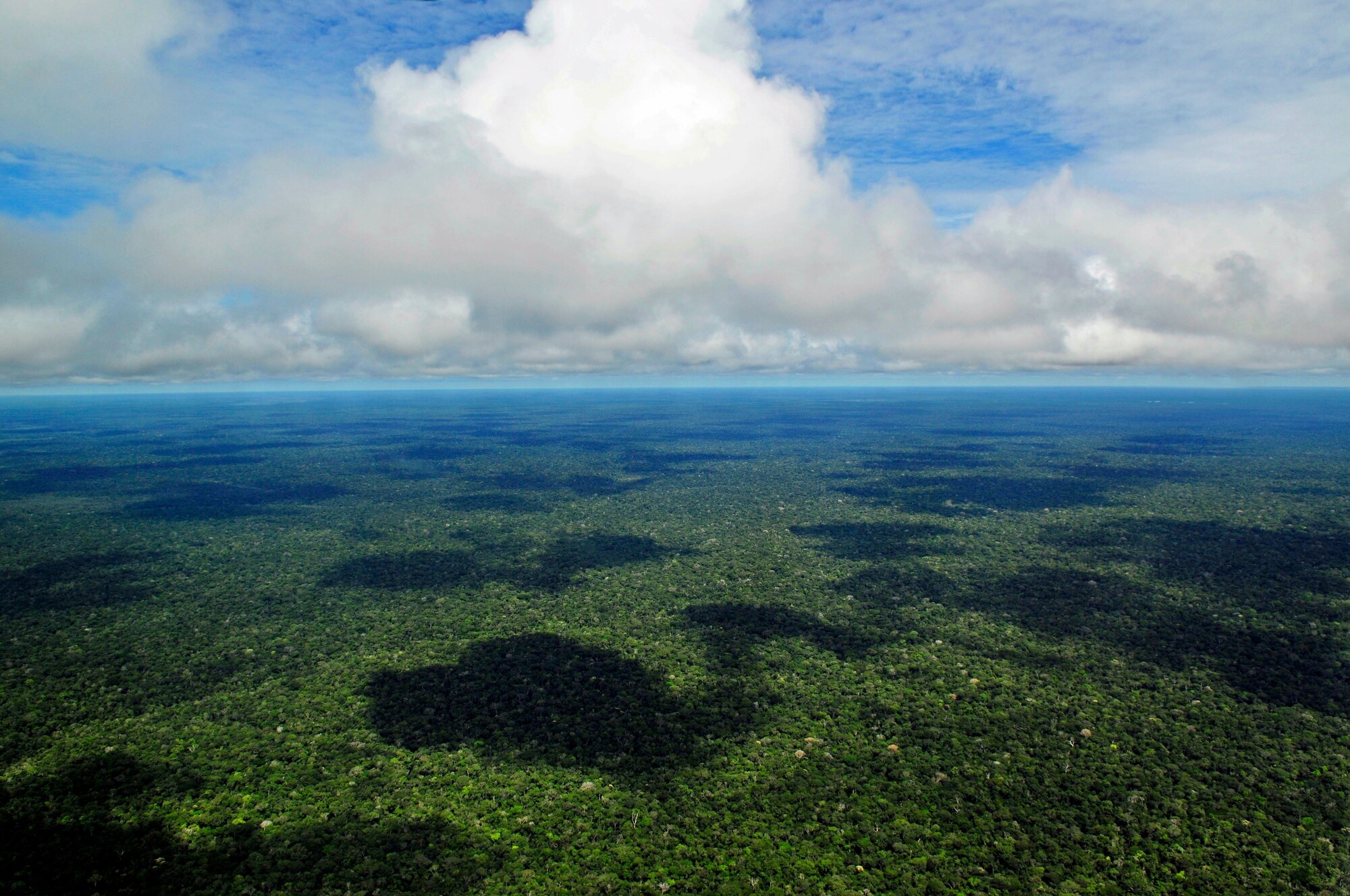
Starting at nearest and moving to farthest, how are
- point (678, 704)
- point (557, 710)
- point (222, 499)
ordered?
point (557, 710), point (678, 704), point (222, 499)

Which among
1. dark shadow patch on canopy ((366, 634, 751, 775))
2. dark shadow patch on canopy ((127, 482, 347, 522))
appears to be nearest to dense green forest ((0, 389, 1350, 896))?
dark shadow patch on canopy ((366, 634, 751, 775))

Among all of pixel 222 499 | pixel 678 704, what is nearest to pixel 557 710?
pixel 678 704

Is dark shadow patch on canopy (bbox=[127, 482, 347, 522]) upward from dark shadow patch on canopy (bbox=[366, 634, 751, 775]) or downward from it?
upward

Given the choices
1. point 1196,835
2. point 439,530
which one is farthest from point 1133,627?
point 439,530

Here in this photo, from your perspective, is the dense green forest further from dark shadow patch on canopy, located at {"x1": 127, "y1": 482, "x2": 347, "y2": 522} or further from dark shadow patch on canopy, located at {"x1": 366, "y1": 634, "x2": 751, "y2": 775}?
dark shadow patch on canopy, located at {"x1": 127, "y1": 482, "x2": 347, "y2": 522}

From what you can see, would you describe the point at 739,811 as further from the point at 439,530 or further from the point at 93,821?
the point at 439,530

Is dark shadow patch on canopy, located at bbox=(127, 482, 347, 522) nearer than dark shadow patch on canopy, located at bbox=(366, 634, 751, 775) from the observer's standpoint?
No

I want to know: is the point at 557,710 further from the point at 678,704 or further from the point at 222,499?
the point at 222,499

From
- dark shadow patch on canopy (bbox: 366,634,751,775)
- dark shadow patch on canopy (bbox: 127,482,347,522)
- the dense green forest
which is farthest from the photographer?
dark shadow patch on canopy (bbox: 127,482,347,522)

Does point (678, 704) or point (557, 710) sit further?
point (678, 704)

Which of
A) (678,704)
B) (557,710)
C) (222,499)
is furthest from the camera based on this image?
(222,499)
